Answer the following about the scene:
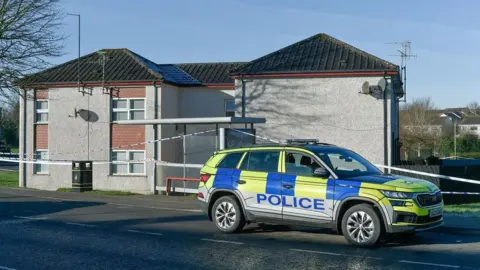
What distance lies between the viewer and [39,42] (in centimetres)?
2564

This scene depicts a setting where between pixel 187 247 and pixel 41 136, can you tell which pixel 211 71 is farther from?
pixel 187 247

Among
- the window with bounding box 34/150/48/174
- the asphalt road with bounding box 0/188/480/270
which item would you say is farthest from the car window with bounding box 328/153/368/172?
the window with bounding box 34/150/48/174

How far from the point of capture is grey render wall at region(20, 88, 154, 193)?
27.3 metres

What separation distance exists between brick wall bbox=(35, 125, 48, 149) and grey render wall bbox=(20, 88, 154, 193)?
0.41 metres

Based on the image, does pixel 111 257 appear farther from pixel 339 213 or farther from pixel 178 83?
pixel 178 83

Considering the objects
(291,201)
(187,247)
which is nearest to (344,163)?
(291,201)

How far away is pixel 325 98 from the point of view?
24422mm

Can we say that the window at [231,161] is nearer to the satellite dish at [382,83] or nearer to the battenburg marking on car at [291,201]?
the battenburg marking on car at [291,201]

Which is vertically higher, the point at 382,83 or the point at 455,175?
the point at 382,83

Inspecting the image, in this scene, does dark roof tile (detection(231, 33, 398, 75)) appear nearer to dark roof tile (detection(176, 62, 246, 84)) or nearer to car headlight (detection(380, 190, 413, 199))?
dark roof tile (detection(176, 62, 246, 84))

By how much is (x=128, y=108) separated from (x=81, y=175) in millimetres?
4465

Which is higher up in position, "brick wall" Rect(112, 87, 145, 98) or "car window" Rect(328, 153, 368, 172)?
"brick wall" Rect(112, 87, 145, 98)

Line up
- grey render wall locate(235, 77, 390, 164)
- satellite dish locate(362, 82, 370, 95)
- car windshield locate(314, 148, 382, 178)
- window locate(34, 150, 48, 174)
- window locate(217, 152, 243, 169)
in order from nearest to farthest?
car windshield locate(314, 148, 382, 178), window locate(217, 152, 243, 169), satellite dish locate(362, 82, 370, 95), grey render wall locate(235, 77, 390, 164), window locate(34, 150, 48, 174)

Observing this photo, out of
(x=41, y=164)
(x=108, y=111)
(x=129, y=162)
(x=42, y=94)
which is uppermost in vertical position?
(x=42, y=94)
